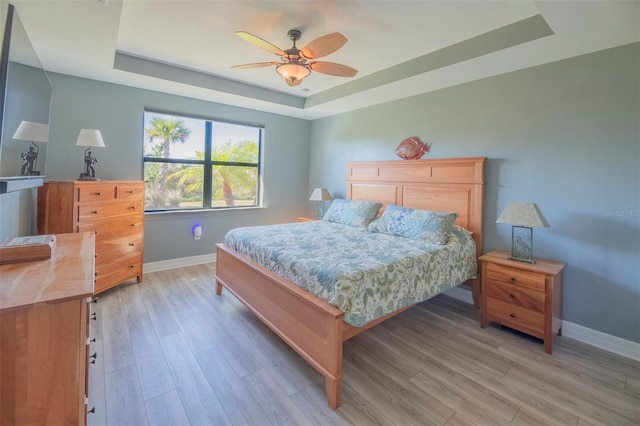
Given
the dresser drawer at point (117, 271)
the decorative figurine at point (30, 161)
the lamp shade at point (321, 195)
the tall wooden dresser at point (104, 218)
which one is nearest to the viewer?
the decorative figurine at point (30, 161)

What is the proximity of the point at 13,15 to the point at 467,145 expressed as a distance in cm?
377

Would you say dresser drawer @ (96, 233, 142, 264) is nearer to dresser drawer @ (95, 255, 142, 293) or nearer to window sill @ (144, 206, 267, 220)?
dresser drawer @ (95, 255, 142, 293)

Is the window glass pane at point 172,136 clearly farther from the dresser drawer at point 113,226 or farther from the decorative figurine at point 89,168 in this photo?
the dresser drawer at point 113,226

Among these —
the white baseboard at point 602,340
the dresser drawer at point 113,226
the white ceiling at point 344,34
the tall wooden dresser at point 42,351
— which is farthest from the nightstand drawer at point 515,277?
the dresser drawer at point 113,226

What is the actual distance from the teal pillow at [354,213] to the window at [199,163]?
1.65 metres

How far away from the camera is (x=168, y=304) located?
2955mm

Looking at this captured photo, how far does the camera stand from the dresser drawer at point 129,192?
3.14m

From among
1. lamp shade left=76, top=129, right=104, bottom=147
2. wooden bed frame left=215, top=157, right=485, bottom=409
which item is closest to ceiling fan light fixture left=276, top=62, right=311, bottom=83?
wooden bed frame left=215, top=157, right=485, bottom=409

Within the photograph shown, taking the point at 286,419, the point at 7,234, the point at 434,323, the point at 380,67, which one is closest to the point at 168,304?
the point at 7,234

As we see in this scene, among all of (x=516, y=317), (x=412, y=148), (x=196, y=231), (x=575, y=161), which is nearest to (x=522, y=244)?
(x=516, y=317)

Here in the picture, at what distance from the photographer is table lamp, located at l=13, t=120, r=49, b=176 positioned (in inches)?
67.4

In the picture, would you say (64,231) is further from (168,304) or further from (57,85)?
(57,85)

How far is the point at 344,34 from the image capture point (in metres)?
2.59

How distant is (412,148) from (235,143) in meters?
2.74
